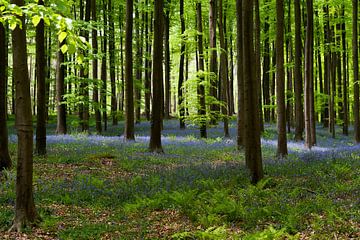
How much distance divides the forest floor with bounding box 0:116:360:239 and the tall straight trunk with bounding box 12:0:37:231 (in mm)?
422

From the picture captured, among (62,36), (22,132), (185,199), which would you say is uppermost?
(62,36)

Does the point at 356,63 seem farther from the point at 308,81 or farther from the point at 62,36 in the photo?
the point at 62,36

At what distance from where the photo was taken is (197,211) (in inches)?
327

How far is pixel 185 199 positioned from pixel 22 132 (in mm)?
3911

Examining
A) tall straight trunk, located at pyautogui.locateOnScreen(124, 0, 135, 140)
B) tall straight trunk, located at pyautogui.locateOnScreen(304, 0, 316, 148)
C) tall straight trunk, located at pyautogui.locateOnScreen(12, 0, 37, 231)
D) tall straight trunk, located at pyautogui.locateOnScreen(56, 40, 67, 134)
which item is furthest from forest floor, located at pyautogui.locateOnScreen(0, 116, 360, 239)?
tall straight trunk, located at pyautogui.locateOnScreen(56, 40, 67, 134)

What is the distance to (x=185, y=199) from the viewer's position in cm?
892

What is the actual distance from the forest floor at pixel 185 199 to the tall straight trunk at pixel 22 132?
42 centimetres

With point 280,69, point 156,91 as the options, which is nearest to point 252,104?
point 280,69

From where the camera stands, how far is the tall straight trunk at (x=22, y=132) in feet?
24.2

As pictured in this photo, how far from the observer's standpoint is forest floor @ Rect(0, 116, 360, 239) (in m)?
7.13

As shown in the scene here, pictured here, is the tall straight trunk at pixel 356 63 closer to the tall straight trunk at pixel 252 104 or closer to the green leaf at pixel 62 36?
the tall straight trunk at pixel 252 104

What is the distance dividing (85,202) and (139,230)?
2608 mm

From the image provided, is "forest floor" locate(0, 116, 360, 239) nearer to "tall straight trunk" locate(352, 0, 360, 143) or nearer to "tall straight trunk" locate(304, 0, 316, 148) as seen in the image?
"tall straight trunk" locate(304, 0, 316, 148)

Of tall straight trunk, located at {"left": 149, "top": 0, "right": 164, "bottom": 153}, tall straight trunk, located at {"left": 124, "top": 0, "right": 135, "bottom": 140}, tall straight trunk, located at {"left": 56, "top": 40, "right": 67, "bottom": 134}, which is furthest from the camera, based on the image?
tall straight trunk, located at {"left": 56, "top": 40, "right": 67, "bottom": 134}
